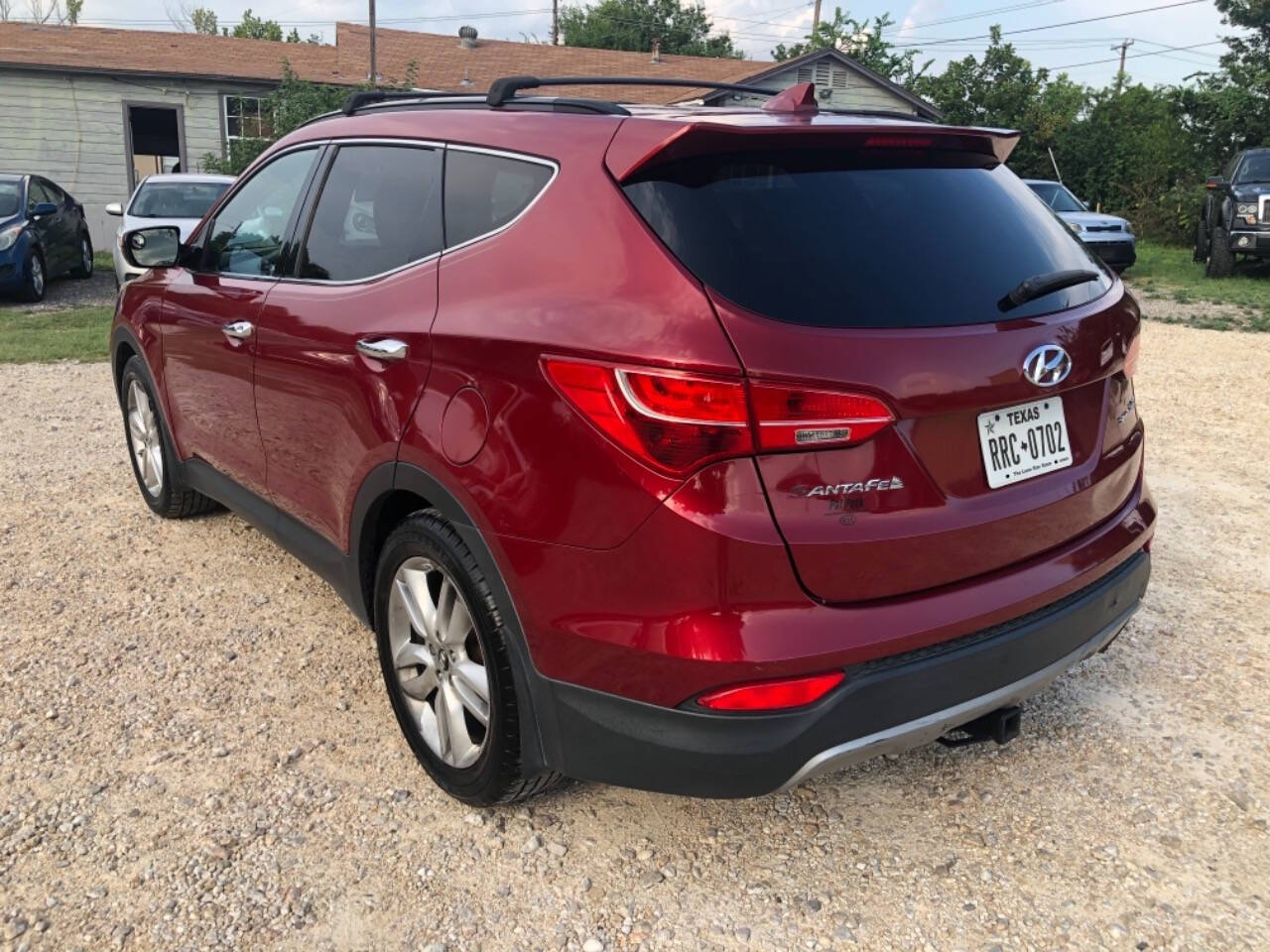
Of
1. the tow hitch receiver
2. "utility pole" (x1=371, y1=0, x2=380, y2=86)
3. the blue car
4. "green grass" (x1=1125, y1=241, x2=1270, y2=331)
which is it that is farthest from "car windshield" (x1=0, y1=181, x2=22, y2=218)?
the tow hitch receiver

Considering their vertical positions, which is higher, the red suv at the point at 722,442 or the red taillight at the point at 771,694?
the red suv at the point at 722,442

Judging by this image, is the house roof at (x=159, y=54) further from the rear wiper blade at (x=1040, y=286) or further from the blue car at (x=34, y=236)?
the rear wiper blade at (x=1040, y=286)

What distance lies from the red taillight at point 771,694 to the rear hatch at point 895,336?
6.9 inches

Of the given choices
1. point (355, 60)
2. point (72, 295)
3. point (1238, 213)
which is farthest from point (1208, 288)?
point (355, 60)

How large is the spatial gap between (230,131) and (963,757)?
23005mm

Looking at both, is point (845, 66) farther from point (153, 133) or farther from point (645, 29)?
point (645, 29)

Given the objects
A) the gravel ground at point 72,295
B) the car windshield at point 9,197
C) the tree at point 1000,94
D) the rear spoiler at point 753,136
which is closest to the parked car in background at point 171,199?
the gravel ground at point 72,295

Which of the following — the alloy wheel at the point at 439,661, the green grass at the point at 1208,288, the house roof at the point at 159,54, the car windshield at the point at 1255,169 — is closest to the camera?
the alloy wheel at the point at 439,661

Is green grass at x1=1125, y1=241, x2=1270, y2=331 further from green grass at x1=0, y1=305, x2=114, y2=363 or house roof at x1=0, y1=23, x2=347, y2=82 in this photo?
house roof at x1=0, y1=23, x2=347, y2=82

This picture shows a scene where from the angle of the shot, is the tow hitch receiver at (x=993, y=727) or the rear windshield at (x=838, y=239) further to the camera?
the tow hitch receiver at (x=993, y=727)

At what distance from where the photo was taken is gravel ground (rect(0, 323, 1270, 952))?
7.88 ft

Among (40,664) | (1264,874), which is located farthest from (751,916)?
(40,664)

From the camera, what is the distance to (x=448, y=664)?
9.01 feet

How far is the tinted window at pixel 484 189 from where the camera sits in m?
2.54
